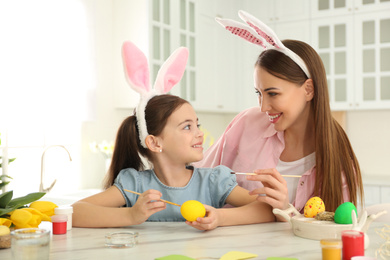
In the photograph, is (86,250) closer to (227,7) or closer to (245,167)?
(245,167)

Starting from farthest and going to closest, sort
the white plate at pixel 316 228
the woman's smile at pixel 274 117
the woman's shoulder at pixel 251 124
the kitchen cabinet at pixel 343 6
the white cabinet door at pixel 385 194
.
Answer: the kitchen cabinet at pixel 343 6 → the white cabinet door at pixel 385 194 → the woman's shoulder at pixel 251 124 → the woman's smile at pixel 274 117 → the white plate at pixel 316 228

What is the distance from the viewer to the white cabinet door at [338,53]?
4586mm

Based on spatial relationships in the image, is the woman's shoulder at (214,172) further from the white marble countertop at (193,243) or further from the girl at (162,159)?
the white marble countertop at (193,243)

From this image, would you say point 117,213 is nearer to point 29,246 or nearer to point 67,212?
point 67,212

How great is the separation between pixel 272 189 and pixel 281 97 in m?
0.56

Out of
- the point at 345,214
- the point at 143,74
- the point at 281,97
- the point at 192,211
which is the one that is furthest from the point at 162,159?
the point at 345,214

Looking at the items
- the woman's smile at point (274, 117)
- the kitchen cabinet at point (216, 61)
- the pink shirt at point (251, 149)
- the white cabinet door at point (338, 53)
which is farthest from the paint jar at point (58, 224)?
the white cabinet door at point (338, 53)

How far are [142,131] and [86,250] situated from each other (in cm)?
71

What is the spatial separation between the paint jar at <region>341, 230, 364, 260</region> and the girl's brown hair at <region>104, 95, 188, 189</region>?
924 millimetres

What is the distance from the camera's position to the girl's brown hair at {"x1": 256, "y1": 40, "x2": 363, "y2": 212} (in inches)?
75.6

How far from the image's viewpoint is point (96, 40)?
404 cm

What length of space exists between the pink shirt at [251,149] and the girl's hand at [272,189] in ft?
1.56

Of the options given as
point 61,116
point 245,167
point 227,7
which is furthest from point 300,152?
point 227,7

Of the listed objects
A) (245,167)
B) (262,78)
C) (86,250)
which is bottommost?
(86,250)
